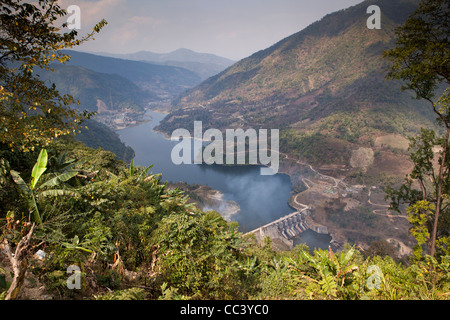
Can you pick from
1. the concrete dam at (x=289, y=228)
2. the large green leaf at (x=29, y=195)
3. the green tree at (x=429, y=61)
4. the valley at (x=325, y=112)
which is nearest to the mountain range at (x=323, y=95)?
the valley at (x=325, y=112)

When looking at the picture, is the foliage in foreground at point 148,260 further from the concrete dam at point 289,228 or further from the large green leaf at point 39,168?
the concrete dam at point 289,228

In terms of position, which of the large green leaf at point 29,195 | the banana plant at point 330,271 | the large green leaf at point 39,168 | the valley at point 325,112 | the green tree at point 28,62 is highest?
the valley at point 325,112

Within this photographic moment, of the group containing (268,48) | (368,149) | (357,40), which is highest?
(268,48)

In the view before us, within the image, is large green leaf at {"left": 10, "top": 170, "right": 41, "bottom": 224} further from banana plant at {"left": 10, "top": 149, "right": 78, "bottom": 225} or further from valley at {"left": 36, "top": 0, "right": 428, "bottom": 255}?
valley at {"left": 36, "top": 0, "right": 428, "bottom": 255}

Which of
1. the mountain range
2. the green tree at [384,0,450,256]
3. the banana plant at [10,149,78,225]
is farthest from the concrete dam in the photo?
the banana plant at [10,149,78,225]
